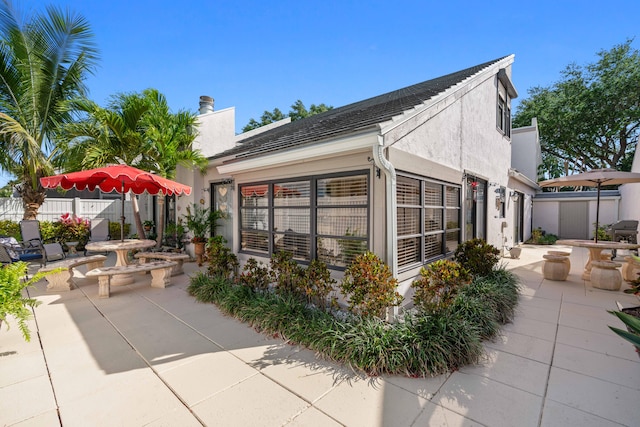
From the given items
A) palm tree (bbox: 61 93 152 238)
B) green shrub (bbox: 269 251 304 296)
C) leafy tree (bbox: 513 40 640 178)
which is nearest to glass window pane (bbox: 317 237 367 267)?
green shrub (bbox: 269 251 304 296)

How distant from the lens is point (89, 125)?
8766 mm

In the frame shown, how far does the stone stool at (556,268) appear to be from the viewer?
24.7 ft

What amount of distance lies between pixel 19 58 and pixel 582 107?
31853 millimetres

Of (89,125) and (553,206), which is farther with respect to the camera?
(553,206)

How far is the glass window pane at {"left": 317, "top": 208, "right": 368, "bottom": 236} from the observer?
5215mm

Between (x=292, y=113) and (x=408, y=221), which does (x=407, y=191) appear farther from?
(x=292, y=113)

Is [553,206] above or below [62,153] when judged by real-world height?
below

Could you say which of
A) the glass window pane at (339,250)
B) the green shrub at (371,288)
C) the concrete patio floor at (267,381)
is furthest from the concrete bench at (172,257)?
the green shrub at (371,288)

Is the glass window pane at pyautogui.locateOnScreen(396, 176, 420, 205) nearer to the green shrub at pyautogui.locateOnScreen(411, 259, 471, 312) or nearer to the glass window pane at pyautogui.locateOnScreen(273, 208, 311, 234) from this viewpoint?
the green shrub at pyautogui.locateOnScreen(411, 259, 471, 312)

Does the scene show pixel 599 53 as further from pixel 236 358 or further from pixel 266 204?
pixel 236 358

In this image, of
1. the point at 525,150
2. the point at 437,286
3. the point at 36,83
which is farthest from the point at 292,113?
the point at 437,286

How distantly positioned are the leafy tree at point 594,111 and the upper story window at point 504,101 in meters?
15.7

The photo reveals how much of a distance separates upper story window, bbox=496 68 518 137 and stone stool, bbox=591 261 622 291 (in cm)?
561

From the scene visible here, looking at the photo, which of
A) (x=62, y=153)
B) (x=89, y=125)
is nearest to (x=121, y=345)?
(x=89, y=125)
